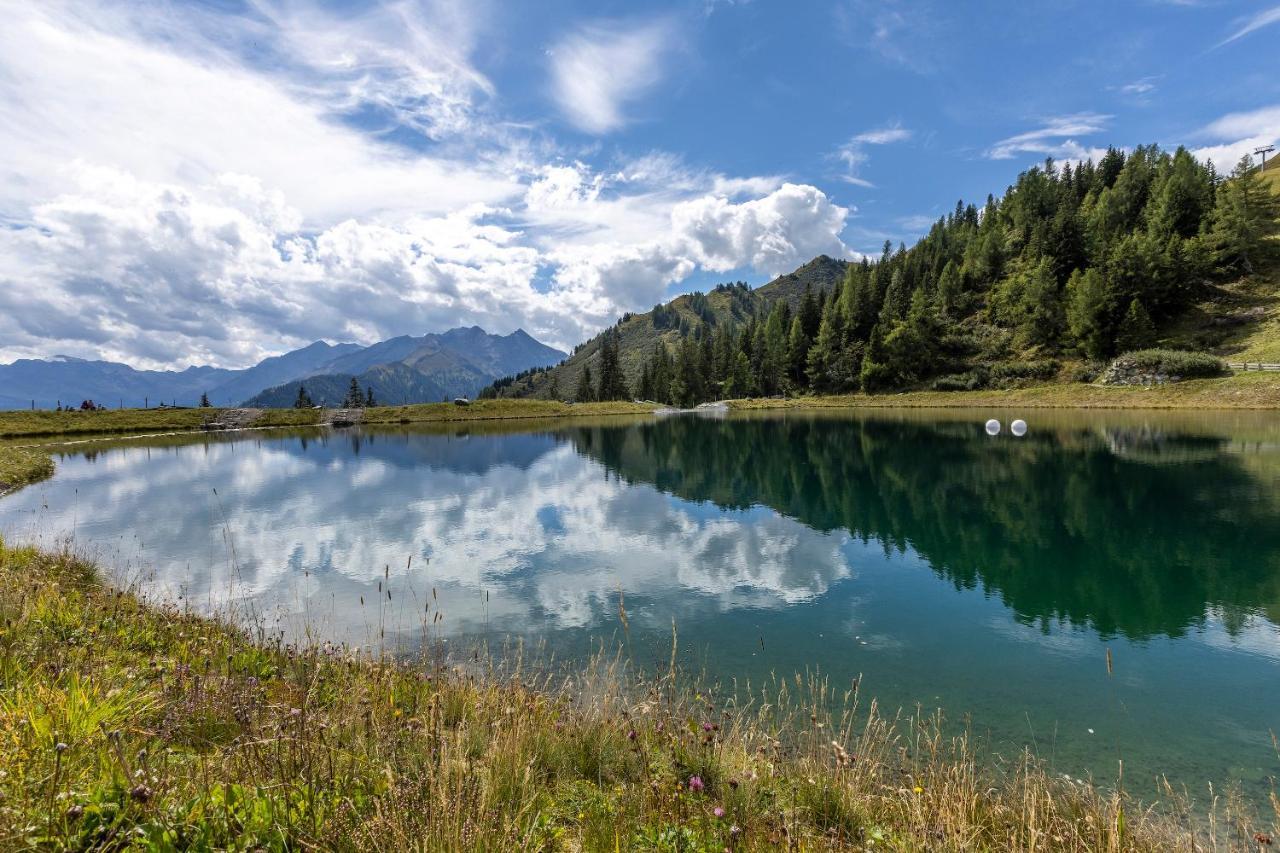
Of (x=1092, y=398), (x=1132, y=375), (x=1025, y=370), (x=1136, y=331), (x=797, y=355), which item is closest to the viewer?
(x=1092, y=398)

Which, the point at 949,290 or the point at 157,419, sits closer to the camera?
the point at 157,419

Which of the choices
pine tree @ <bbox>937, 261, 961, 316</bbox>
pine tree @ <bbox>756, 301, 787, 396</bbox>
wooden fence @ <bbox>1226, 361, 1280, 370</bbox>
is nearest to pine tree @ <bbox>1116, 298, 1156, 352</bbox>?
wooden fence @ <bbox>1226, 361, 1280, 370</bbox>

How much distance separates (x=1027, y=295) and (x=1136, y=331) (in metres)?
25.0

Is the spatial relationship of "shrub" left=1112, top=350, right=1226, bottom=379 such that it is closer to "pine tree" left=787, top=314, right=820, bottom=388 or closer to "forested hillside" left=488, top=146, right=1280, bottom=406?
"forested hillside" left=488, top=146, right=1280, bottom=406

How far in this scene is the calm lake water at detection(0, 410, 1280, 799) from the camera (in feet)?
37.4

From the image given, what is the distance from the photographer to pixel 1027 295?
122 meters

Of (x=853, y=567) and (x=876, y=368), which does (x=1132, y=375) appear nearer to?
(x=876, y=368)

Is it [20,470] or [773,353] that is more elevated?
[773,353]

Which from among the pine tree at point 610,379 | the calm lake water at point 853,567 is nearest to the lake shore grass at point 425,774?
the calm lake water at point 853,567

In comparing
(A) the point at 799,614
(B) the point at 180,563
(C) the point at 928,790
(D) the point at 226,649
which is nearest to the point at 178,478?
(B) the point at 180,563

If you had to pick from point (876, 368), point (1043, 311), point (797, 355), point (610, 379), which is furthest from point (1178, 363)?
point (610, 379)

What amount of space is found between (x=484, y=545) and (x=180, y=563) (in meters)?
11.5

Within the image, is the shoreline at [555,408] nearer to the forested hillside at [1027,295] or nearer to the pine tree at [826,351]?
the pine tree at [826,351]

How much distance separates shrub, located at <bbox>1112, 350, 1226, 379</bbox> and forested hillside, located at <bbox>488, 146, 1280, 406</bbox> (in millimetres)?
10830
